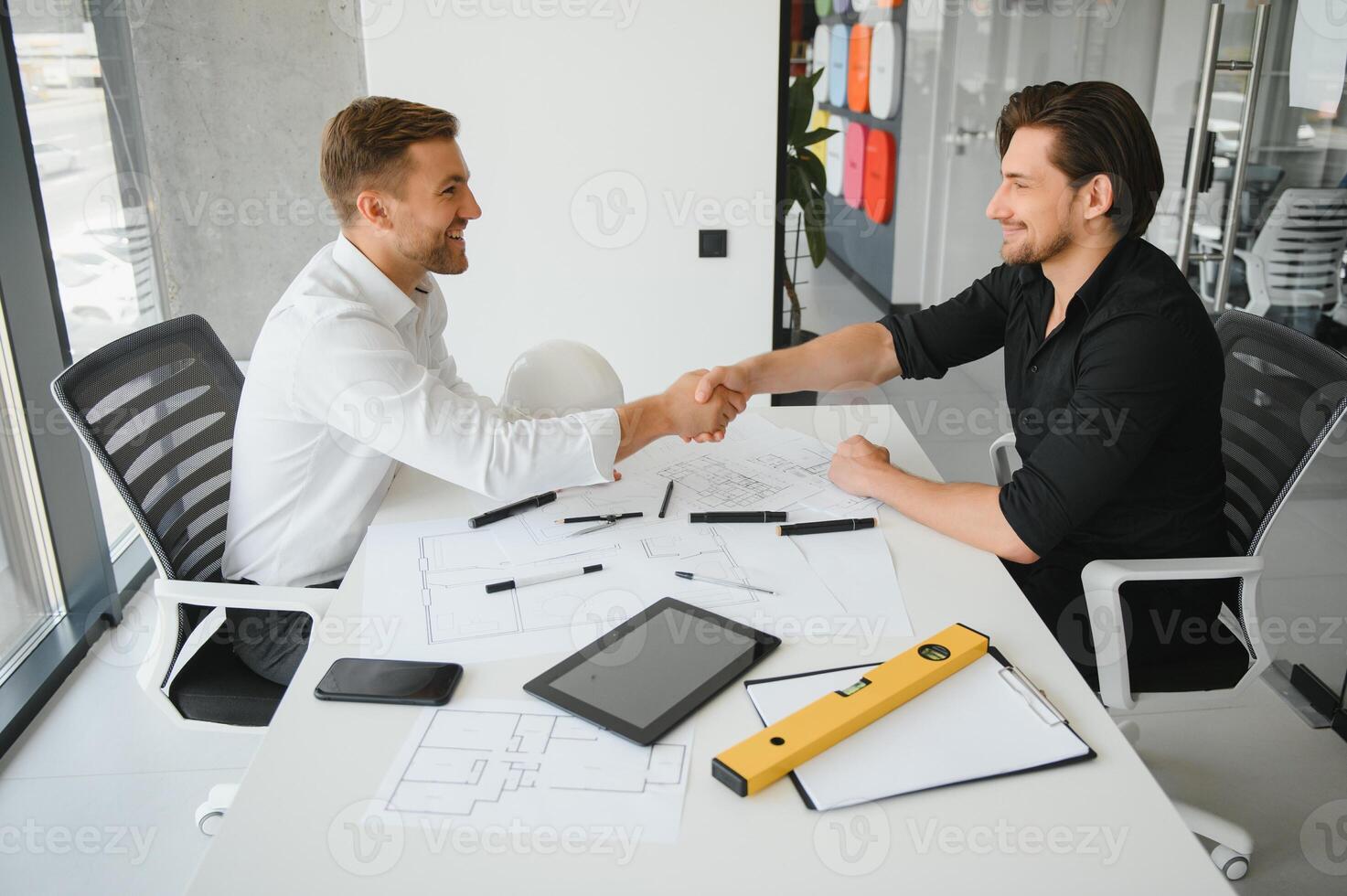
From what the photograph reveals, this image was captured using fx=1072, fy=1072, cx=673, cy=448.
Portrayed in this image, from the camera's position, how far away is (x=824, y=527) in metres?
1.67

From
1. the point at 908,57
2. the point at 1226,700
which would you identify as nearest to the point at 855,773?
the point at 1226,700

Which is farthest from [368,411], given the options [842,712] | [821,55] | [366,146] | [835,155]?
[835,155]

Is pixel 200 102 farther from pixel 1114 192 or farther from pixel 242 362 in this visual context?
pixel 1114 192

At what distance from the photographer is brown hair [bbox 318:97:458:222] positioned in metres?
1.89

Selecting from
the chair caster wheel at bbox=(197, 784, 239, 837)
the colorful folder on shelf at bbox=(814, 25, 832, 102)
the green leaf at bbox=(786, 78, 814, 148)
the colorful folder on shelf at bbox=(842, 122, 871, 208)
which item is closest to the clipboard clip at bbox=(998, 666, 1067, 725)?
the chair caster wheel at bbox=(197, 784, 239, 837)

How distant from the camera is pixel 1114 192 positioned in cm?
175

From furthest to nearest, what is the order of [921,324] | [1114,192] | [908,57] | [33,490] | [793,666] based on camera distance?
1. [908,57]
2. [33,490]
3. [921,324]
4. [1114,192]
5. [793,666]

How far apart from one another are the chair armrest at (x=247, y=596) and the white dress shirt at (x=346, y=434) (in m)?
0.23

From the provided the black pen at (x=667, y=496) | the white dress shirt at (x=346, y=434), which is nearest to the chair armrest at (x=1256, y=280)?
the black pen at (x=667, y=496)

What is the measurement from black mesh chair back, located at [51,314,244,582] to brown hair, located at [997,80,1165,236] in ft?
5.09

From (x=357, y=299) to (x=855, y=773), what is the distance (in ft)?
3.97

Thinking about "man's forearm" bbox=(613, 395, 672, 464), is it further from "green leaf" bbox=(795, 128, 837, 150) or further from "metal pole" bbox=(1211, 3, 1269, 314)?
"metal pole" bbox=(1211, 3, 1269, 314)

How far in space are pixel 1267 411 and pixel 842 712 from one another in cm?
115

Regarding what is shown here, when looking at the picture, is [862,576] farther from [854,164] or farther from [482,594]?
[854,164]
